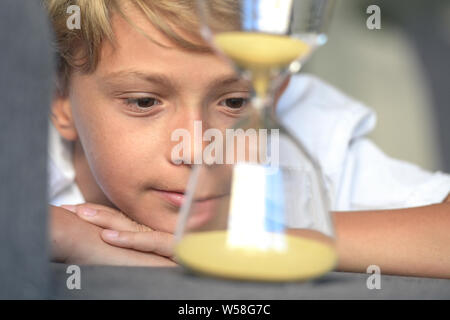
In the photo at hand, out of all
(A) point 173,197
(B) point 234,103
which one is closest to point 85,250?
(A) point 173,197

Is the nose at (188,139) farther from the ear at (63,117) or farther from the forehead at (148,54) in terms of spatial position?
the ear at (63,117)

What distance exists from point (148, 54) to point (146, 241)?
0.24 meters

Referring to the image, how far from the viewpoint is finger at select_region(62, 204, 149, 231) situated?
91 centimetres

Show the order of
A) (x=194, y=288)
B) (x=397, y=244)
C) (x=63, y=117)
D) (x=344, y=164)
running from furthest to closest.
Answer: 1. (x=344, y=164)
2. (x=63, y=117)
3. (x=397, y=244)
4. (x=194, y=288)

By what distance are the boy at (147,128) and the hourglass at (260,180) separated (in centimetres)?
25

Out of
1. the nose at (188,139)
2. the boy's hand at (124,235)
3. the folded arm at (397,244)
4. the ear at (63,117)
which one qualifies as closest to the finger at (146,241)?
the boy's hand at (124,235)

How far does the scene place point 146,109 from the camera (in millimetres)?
914

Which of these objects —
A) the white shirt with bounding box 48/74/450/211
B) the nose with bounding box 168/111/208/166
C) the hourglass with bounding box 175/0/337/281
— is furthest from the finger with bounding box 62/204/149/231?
the hourglass with bounding box 175/0/337/281

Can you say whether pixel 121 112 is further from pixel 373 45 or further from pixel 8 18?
pixel 373 45

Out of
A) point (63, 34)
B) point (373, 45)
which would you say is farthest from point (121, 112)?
point (373, 45)

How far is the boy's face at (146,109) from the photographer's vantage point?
2.81 ft

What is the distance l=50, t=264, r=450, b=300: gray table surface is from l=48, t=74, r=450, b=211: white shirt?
1.98 ft

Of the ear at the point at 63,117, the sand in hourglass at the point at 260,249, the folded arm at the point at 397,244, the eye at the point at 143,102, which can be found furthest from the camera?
the ear at the point at 63,117

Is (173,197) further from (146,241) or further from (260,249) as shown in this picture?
(260,249)
